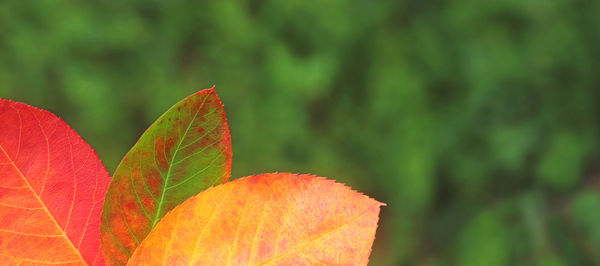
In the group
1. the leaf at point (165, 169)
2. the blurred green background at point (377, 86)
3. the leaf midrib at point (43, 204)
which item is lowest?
the leaf midrib at point (43, 204)

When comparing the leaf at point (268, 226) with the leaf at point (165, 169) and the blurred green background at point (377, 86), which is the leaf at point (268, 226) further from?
the blurred green background at point (377, 86)

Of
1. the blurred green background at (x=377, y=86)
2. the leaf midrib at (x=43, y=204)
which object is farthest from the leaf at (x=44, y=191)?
the blurred green background at (x=377, y=86)

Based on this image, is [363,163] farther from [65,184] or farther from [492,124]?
[65,184]

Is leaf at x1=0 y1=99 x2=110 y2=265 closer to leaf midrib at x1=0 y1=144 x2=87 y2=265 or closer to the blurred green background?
leaf midrib at x1=0 y1=144 x2=87 y2=265

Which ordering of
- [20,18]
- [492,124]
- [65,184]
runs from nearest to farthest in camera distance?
[65,184] → [20,18] → [492,124]

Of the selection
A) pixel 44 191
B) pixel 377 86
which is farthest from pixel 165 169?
pixel 377 86

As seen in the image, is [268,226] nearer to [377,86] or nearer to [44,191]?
[44,191]

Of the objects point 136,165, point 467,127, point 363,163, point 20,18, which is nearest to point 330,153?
point 363,163

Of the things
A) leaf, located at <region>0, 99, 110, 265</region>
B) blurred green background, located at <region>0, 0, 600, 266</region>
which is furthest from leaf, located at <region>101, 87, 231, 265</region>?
blurred green background, located at <region>0, 0, 600, 266</region>
